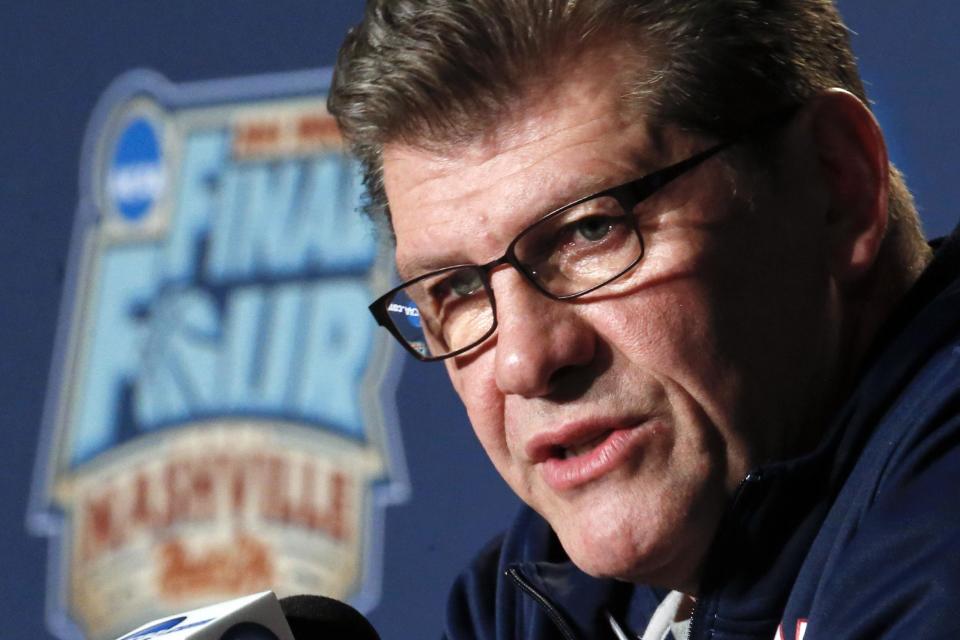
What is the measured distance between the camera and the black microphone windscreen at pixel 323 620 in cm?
88

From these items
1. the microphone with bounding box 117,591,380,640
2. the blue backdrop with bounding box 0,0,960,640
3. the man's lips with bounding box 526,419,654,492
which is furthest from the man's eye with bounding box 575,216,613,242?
the blue backdrop with bounding box 0,0,960,640

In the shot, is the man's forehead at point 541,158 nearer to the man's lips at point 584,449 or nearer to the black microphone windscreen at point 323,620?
the man's lips at point 584,449

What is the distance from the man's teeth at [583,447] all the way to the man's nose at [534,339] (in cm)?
5

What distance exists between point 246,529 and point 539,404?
3.21 feet

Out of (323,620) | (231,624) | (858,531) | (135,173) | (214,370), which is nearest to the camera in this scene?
(858,531)

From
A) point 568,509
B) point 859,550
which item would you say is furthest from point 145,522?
point 859,550

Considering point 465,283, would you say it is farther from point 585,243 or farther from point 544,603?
point 544,603

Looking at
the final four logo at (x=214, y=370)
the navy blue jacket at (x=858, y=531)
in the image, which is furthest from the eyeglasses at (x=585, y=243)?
the final four logo at (x=214, y=370)

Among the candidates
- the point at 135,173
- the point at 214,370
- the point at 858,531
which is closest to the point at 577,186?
the point at 858,531

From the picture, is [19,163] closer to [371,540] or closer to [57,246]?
[57,246]

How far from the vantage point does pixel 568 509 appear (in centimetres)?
82

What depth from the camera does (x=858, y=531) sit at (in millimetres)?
648

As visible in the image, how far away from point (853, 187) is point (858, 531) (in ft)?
0.91

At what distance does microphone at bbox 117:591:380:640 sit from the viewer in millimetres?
755
